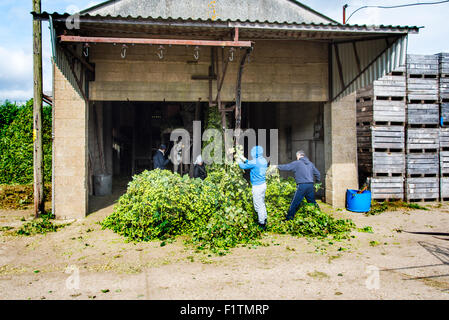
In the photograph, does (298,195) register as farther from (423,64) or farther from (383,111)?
(423,64)

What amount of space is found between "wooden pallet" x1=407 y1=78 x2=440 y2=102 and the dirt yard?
493cm

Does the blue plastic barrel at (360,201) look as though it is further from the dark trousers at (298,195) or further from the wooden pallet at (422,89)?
the wooden pallet at (422,89)

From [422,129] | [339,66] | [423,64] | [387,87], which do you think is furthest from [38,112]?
[423,64]

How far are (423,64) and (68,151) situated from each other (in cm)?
1113

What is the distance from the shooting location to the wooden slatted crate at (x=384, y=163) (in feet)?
33.8

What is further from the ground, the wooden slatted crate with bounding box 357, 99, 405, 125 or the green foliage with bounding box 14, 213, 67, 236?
the wooden slatted crate with bounding box 357, 99, 405, 125

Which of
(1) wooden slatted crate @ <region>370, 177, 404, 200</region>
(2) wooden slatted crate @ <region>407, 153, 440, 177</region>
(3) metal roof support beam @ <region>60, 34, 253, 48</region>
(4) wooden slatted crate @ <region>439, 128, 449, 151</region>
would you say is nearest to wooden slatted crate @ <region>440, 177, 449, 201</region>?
(2) wooden slatted crate @ <region>407, 153, 440, 177</region>

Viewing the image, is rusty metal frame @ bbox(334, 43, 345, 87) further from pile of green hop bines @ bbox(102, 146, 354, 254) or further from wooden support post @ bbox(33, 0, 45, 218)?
wooden support post @ bbox(33, 0, 45, 218)

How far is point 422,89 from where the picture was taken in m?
10.6

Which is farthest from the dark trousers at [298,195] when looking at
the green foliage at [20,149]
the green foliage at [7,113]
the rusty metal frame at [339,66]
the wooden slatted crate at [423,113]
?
the green foliage at [7,113]

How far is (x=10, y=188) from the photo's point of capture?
1080 cm

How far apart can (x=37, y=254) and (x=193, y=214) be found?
2.96 meters

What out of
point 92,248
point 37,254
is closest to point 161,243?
point 92,248

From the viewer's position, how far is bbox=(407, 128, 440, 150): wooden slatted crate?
34.5 feet
